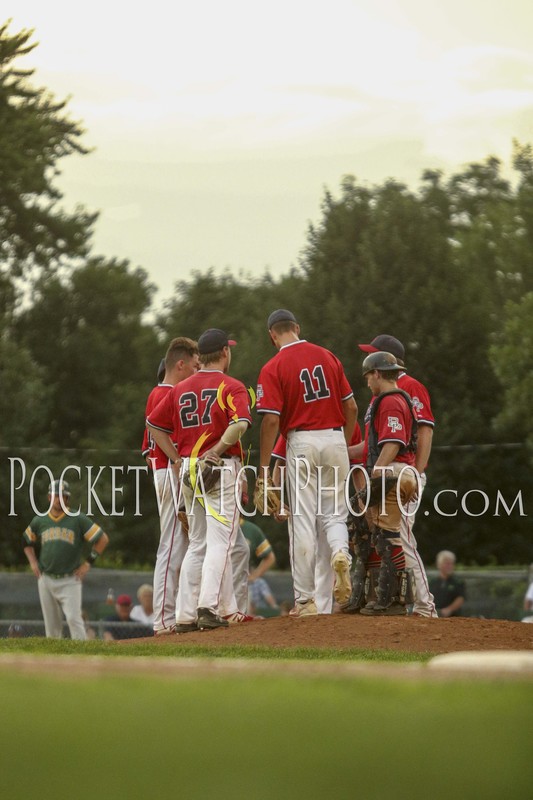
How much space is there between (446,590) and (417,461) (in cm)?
553

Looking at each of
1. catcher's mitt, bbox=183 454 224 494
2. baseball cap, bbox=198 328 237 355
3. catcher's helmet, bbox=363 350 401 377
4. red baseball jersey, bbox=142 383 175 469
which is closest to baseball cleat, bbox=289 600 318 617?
catcher's mitt, bbox=183 454 224 494

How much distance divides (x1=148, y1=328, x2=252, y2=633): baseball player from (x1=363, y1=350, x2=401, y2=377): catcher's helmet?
37.9 inches

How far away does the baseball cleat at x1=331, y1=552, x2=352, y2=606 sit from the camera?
9422 millimetres

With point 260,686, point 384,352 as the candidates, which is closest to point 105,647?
point 384,352

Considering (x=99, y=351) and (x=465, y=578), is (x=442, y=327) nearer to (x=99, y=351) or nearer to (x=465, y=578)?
(x=465, y=578)

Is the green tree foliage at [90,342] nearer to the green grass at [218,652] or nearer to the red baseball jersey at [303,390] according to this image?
the red baseball jersey at [303,390]

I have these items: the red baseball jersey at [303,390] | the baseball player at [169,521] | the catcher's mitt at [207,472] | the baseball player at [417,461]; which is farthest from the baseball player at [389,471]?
the baseball player at [169,521]

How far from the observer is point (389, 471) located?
31.1ft


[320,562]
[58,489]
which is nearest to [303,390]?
[320,562]

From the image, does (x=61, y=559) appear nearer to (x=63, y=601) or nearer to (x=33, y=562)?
(x=33, y=562)

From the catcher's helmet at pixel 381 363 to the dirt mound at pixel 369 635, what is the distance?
1.85 m

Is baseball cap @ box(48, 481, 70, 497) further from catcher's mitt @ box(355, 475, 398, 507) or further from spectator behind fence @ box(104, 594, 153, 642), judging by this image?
catcher's mitt @ box(355, 475, 398, 507)

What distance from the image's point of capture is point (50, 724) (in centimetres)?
257

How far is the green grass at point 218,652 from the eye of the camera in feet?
24.3
